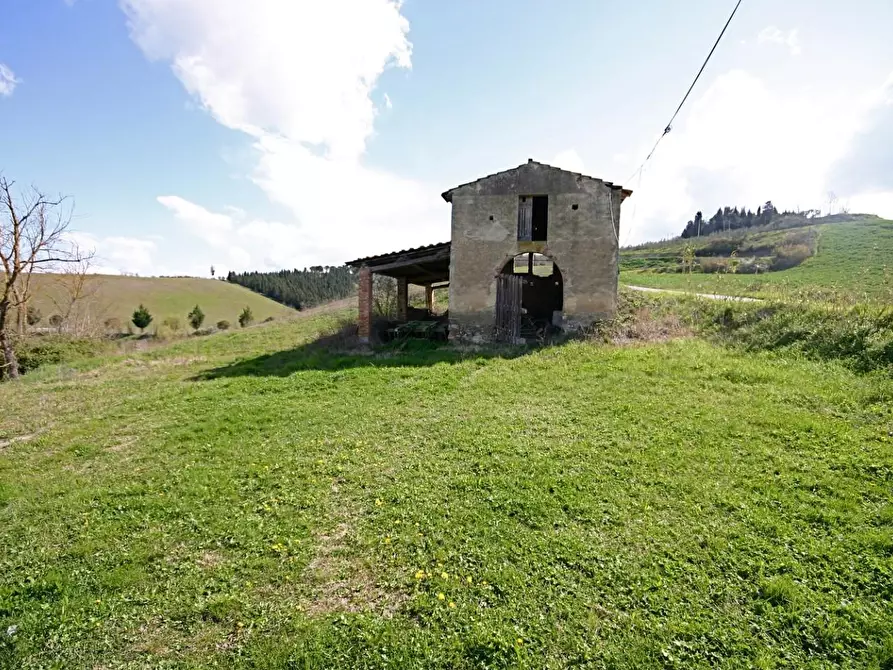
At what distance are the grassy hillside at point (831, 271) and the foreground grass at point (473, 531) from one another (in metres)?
12.2

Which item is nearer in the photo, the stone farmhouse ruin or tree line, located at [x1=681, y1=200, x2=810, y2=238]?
the stone farmhouse ruin

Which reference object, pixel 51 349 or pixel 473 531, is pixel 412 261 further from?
pixel 51 349

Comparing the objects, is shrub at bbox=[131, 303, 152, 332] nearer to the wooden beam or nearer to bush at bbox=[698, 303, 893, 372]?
the wooden beam

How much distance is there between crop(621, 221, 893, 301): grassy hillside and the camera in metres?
23.1

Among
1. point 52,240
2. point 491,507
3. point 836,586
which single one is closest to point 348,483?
point 491,507

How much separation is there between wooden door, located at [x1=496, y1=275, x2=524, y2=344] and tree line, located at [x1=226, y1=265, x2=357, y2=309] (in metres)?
60.5

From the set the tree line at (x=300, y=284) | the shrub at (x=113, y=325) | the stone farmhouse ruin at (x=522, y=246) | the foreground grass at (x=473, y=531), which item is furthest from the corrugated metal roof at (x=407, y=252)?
the tree line at (x=300, y=284)

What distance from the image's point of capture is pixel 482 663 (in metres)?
3.14

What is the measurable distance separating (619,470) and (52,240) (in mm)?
22078

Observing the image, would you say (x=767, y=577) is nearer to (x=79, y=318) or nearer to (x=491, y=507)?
(x=491, y=507)

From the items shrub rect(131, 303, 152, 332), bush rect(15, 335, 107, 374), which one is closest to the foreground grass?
bush rect(15, 335, 107, 374)

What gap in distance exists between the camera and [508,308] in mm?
14445

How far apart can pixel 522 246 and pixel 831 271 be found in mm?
29873

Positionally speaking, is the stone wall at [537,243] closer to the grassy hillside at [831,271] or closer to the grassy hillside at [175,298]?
the grassy hillside at [831,271]
